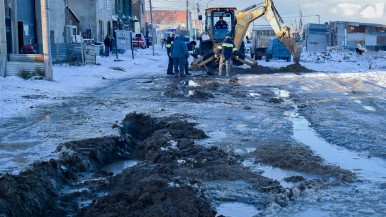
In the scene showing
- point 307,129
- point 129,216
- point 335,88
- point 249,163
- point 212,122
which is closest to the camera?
point 129,216

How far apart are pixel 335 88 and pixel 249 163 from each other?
41.3 feet

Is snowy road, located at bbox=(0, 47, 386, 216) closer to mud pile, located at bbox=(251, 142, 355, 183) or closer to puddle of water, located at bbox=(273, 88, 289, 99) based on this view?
puddle of water, located at bbox=(273, 88, 289, 99)

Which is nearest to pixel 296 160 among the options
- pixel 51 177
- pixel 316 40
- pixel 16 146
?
pixel 51 177

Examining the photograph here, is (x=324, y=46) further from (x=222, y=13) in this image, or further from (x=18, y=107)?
(x=18, y=107)

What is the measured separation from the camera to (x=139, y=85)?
69.6ft

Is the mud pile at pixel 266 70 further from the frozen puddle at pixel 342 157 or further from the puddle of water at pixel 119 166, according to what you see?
the puddle of water at pixel 119 166

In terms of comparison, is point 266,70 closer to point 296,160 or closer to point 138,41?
point 296,160

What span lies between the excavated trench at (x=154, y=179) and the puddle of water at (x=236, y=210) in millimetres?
88

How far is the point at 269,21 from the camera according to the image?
28453 millimetres

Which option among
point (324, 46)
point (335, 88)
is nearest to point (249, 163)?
point (335, 88)

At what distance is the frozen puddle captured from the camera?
7551 mm

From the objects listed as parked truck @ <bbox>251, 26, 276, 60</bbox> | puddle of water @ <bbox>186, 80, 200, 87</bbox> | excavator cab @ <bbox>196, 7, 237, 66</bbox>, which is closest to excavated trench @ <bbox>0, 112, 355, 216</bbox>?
puddle of water @ <bbox>186, 80, 200, 87</bbox>

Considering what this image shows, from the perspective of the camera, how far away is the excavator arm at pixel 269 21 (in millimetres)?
28172

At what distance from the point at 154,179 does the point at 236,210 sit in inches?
40.7
